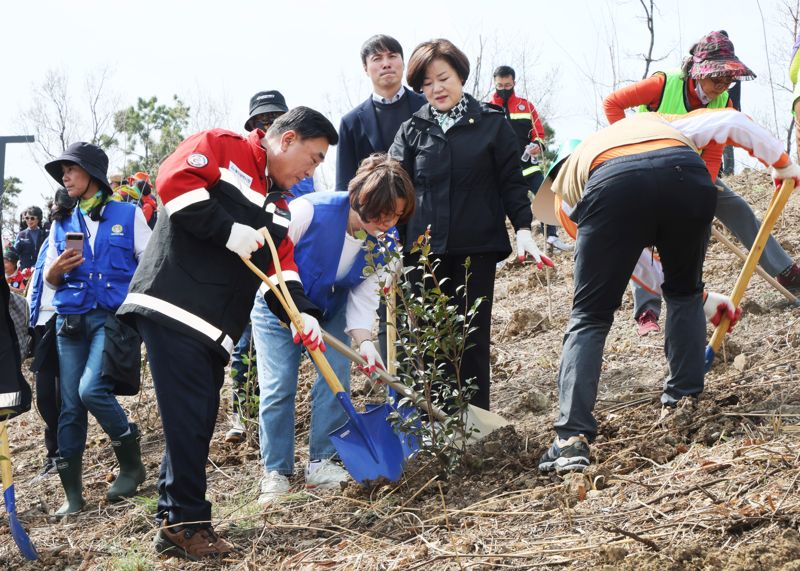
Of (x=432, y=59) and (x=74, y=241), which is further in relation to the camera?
(x=74, y=241)

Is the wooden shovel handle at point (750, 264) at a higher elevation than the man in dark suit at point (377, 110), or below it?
below

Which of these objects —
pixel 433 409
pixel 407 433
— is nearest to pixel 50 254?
pixel 407 433

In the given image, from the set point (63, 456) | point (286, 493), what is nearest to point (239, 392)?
point (63, 456)

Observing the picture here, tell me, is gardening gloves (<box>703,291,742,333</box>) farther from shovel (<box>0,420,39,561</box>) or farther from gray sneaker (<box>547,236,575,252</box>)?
gray sneaker (<box>547,236,575,252</box>)

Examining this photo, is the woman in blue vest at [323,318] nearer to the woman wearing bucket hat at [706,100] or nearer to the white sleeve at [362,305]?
the white sleeve at [362,305]

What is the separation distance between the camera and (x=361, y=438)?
12.3 ft

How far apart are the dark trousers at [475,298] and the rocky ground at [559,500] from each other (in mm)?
300

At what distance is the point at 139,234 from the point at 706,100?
10.3 ft

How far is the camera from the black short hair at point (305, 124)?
3.45m

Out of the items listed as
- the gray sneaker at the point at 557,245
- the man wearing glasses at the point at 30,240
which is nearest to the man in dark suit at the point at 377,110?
the gray sneaker at the point at 557,245

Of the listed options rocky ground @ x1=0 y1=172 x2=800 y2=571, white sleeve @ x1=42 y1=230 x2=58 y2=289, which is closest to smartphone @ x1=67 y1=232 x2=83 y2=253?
white sleeve @ x1=42 y1=230 x2=58 y2=289

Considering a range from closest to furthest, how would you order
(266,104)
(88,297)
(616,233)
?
(616,233), (88,297), (266,104)

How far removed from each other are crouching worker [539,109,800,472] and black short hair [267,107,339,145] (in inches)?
40.3

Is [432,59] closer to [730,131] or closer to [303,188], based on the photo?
[303,188]
